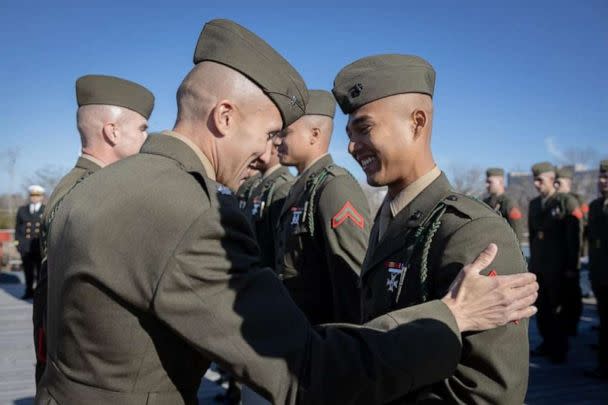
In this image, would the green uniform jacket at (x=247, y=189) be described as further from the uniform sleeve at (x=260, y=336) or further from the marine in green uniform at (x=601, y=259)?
the uniform sleeve at (x=260, y=336)

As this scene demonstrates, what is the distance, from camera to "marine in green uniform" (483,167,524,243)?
843 cm

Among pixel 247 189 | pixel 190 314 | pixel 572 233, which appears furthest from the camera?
pixel 247 189

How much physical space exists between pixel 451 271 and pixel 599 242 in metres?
6.00

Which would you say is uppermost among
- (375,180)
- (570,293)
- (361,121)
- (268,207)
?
(361,121)

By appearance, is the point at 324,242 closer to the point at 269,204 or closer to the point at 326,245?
the point at 326,245

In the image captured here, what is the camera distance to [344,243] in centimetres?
356

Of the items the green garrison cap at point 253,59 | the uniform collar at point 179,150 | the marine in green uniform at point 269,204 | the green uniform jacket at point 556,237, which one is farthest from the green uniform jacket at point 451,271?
the green uniform jacket at point 556,237

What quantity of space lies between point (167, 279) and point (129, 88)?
2638 mm

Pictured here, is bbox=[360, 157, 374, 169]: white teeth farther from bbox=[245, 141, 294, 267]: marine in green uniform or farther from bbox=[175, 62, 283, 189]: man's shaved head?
bbox=[245, 141, 294, 267]: marine in green uniform

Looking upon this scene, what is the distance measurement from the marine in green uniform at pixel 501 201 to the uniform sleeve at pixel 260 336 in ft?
23.8

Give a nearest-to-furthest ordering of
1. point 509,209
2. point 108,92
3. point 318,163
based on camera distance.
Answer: point 108,92, point 318,163, point 509,209

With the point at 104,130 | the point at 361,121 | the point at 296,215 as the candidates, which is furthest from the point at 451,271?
the point at 104,130

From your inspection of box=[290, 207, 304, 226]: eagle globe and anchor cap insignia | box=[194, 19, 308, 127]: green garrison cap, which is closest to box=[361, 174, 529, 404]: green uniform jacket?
box=[194, 19, 308, 127]: green garrison cap

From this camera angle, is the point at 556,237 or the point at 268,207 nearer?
the point at 268,207
